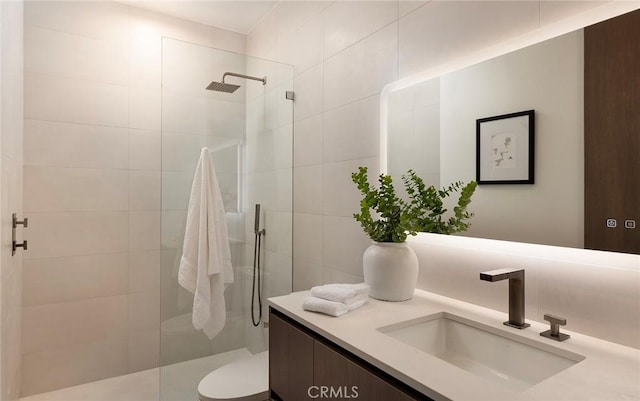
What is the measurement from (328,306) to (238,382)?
96cm

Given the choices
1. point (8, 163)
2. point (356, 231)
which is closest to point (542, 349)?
point (356, 231)

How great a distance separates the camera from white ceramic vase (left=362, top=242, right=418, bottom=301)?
131 centimetres

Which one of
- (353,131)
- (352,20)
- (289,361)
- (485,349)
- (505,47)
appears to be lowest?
(289,361)

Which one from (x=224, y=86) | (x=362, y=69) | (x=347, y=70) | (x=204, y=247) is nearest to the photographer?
(x=362, y=69)

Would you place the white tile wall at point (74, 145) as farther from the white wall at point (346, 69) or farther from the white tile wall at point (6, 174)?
the white wall at point (346, 69)

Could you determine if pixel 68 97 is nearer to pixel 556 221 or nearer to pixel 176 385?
pixel 176 385

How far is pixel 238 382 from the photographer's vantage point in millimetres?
1825

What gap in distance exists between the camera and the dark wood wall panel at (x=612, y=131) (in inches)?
35.9

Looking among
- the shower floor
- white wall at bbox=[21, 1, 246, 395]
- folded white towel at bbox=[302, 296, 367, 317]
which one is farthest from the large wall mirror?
the shower floor

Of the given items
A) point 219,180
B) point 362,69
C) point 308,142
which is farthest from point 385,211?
point 219,180

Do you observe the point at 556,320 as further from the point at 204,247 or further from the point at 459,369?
the point at 204,247

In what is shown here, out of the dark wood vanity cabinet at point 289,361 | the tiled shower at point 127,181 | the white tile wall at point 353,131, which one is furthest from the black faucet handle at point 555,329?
the tiled shower at point 127,181

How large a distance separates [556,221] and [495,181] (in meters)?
0.23

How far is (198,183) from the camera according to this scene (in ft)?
6.56
